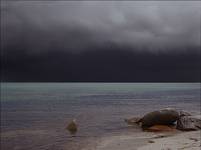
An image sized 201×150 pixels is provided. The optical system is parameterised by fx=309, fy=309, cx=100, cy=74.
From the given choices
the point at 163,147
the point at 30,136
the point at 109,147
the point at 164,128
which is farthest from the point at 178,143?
the point at 30,136

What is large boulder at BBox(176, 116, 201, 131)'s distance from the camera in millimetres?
29266

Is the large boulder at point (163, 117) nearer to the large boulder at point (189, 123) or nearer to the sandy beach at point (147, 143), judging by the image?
the large boulder at point (189, 123)

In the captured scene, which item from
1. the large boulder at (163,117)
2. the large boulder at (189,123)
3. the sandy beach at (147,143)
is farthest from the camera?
→ the large boulder at (163,117)

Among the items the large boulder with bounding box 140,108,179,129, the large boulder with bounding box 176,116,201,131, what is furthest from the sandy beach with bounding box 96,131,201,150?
the large boulder with bounding box 140,108,179,129

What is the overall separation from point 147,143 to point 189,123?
7.65 m

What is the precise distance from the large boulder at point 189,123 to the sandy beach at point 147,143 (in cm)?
276

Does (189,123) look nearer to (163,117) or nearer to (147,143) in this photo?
(163,117)

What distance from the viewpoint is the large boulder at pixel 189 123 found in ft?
96.0

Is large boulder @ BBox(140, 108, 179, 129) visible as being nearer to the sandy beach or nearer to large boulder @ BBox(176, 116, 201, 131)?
large boulder @ BBox(176, 116, 201, 131)

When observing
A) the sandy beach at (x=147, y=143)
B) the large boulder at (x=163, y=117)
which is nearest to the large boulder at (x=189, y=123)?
the large boulder at (x=163, y=117)

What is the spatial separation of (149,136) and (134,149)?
233 inches

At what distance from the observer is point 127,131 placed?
3219 cm

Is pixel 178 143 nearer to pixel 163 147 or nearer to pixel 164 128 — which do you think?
pixel 163 147

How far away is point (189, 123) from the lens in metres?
29.9
